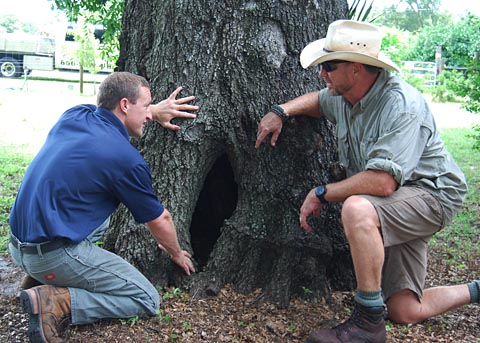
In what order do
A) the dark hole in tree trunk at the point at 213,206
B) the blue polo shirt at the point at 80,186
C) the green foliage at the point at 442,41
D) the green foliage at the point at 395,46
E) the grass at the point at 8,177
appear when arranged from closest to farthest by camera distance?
the blue polo shirt at the point at 80,186 → the dark hole in tree trunk at the point at 213,206 → the grass at the point at 8,177 → the green foliage at the point at 395,46 → the green foliage at the point at 442,41

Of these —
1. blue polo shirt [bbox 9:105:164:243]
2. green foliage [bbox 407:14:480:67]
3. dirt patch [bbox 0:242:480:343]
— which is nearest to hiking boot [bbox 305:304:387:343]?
dirt patch [bbox 0:242:480:343]

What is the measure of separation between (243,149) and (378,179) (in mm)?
1077

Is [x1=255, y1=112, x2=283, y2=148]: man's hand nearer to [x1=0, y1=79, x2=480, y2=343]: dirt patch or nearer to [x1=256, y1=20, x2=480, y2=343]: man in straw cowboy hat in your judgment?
[x1=256, y1=20, x2=480, y2=343]: man in straw cowboy hat

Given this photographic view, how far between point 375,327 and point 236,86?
1804mm

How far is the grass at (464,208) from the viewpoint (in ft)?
18.4

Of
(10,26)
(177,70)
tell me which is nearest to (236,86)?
(177,70)

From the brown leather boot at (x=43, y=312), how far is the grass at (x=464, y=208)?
210cm

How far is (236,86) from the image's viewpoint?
4.14m

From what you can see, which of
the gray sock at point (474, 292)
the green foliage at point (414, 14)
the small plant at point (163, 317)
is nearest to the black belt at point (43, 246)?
the small plant at point (163, 317)

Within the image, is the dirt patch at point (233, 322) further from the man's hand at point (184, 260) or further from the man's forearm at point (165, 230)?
the man's forearm at point (165, 230)

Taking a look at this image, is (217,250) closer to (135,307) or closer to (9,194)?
(135,307)

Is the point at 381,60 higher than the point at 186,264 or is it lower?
higher

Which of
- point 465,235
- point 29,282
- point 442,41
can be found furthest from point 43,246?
point 442,41

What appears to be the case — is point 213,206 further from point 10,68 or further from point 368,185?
point 10,68
